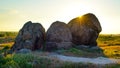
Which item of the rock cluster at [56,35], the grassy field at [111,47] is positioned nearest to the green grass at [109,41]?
the grassy field at [111,47]

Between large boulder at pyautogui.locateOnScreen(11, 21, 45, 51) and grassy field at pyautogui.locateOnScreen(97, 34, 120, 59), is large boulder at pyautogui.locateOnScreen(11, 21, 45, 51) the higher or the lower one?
the higher one

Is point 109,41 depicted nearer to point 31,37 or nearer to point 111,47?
point 111,47

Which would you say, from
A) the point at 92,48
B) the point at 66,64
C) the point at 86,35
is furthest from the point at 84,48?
the point at 66,64

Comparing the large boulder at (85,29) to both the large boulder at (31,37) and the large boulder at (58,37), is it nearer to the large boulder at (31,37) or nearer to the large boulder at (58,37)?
the large boulder at (58,37)

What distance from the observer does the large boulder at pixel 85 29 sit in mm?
51188

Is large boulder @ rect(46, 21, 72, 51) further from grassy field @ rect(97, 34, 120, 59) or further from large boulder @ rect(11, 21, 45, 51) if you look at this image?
grassy field @ rect(97, 34, 120, 59)

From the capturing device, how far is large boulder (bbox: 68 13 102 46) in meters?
51.2

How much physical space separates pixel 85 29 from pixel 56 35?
24.4ft

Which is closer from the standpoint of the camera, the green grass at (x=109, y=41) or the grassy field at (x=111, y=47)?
the grassy field at (x=111, y=47)

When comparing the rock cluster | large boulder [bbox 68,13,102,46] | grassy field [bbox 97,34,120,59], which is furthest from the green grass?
the rock cluster

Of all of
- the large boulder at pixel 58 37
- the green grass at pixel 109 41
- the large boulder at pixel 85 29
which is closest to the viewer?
the large boulder at pixel 58 37

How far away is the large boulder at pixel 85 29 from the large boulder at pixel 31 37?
23.0 feet

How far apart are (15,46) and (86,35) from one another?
12909 millimetres

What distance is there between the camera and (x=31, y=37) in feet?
147
